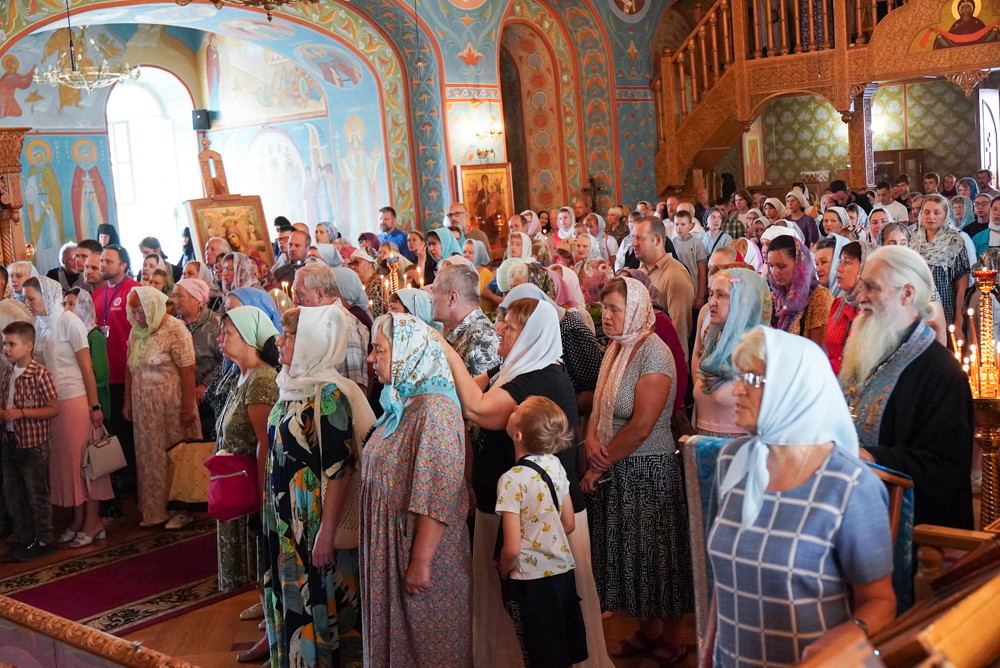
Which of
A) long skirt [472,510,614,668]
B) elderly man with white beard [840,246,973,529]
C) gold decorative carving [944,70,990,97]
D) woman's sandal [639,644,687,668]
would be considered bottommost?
woman's sandal [639,644,687,668]

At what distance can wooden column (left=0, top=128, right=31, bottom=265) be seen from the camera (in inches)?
312

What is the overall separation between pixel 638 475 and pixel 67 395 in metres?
3.95

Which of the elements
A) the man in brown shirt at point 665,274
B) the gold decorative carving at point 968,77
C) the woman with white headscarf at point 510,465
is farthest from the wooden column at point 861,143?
the woman with white headscarf at point 510,465

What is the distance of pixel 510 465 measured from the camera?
12.0 feet

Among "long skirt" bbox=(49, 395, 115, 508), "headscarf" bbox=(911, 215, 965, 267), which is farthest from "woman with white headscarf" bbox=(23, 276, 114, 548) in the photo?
"headscarf" bbox=(911, 215, 965, 267)

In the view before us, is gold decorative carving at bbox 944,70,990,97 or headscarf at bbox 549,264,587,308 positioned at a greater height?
gold decorative carving at bbox 944,70,990,97

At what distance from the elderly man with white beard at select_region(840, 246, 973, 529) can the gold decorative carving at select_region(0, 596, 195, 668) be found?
179 centimetres

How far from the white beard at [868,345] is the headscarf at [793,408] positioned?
0.86 meters

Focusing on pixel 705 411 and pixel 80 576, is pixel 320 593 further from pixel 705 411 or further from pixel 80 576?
pixel 80 576

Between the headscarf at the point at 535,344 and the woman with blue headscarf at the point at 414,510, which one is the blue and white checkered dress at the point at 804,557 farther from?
the headscarf at the point at 535,344

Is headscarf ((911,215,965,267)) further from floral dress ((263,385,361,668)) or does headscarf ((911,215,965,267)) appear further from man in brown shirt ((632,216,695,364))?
floral dress ((263,385,361,668))

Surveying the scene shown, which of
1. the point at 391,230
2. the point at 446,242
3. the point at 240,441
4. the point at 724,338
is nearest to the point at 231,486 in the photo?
the point at 240,441

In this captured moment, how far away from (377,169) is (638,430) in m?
12.1

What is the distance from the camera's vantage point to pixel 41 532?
20.4 feet
